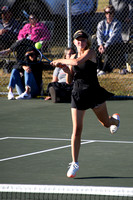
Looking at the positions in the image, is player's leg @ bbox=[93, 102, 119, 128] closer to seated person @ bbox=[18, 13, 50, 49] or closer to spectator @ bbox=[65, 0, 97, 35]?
seated person @ bbox=[18, 13, 50, 49]

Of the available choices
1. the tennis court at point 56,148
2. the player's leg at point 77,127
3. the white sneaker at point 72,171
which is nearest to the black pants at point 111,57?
the tennis court at point 56,148

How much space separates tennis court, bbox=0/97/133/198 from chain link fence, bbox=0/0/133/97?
2.48 meters

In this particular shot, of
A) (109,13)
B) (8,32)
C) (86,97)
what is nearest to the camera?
(86,97)

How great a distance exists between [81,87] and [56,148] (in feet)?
6.01

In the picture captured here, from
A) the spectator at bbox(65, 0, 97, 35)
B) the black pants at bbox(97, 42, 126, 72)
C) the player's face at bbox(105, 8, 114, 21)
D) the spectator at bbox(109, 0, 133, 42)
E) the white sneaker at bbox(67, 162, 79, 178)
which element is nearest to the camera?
the white sneaker at bbox(67, 162, 79, 178)

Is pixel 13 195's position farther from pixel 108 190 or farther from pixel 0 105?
pixel 0 105

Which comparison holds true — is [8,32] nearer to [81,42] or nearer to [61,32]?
[61,32]

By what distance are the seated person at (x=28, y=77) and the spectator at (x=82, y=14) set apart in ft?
11.4

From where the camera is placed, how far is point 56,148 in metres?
8.41

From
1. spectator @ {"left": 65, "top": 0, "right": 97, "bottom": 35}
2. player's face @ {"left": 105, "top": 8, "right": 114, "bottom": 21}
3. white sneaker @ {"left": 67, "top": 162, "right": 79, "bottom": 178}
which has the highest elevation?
spectator @ {"left": 65, "top": 0, "right": 97, "bottom": 35}

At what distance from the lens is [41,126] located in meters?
10.3

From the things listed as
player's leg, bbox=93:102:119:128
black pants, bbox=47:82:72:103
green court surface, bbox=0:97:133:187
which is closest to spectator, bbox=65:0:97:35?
black pants, bbox=47:82:72:103

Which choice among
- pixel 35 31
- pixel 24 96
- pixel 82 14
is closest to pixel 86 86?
pixel 24 96

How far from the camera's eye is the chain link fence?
1483cm
